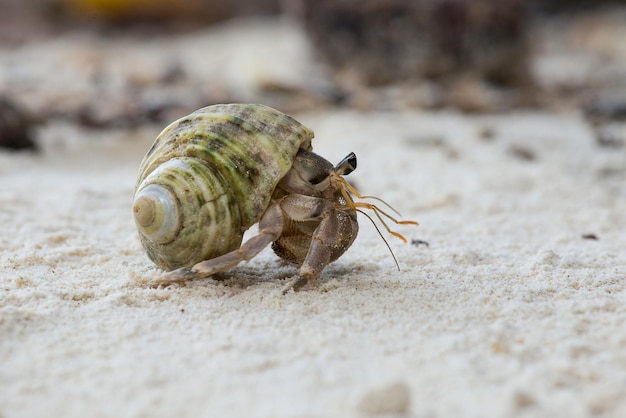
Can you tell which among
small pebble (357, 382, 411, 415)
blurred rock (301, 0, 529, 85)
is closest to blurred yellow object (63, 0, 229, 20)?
blurred rock (301, 0, 529, 85)

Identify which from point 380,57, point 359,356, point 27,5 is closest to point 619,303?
point 359,356

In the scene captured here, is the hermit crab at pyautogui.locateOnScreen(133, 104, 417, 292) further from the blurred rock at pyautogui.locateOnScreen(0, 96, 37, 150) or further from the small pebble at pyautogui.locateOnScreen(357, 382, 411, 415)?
the blurred rock at pyautogui.locateOnScreen(0, 96, 37, 150)

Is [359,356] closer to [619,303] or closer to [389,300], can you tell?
[389,300]

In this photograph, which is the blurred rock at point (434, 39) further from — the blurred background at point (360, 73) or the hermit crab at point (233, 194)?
the hermit crab at point (233, 194)

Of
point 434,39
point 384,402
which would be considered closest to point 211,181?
point 384,402

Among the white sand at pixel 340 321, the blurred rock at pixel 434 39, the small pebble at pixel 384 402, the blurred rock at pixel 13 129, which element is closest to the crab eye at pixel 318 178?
the white sand at pixel 340 321

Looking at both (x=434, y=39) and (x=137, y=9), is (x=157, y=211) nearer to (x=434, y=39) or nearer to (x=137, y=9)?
(x=434, y=39)

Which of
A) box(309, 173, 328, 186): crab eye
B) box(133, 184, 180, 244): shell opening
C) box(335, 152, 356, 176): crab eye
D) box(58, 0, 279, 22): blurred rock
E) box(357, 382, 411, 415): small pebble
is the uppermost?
box(58, 0, 279, 22): blurred rock
